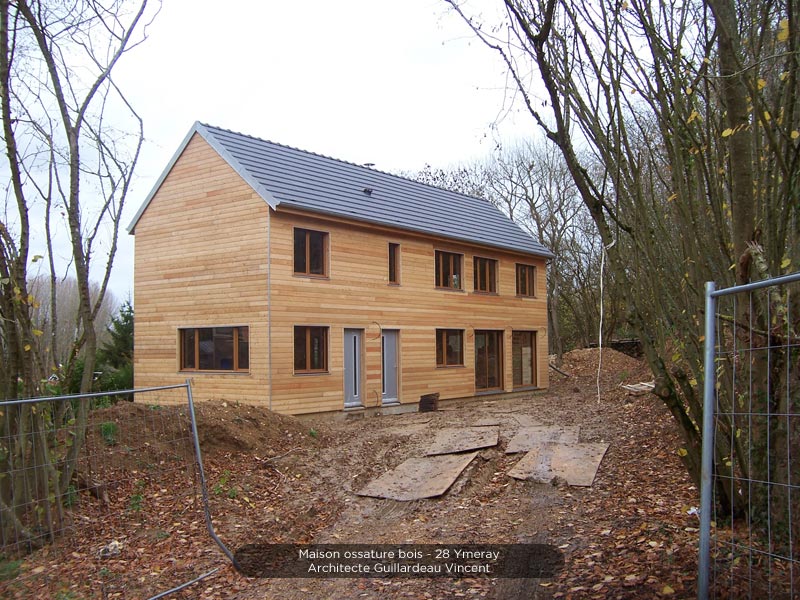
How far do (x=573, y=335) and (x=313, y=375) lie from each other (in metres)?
26.7

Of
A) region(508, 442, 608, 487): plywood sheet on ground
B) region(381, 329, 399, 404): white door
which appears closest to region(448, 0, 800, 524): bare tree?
region(508, 442, 608, 487): plywood sheet on ground

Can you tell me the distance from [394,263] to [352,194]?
221 centimetres

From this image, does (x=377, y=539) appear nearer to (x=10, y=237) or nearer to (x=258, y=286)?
(x=10, y=237)

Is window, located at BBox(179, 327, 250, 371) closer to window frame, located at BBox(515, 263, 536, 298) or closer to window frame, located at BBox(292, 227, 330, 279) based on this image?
window frame, located at BBox(292, 227, 330, 279)

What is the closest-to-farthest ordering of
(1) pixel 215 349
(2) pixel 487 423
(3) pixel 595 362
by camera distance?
(2) pixel 487 423 → (1) pixel 215 349 → (3) pixel 595 362

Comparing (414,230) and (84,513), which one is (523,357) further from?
(84,513)

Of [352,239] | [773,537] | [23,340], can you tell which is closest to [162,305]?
[352,239]

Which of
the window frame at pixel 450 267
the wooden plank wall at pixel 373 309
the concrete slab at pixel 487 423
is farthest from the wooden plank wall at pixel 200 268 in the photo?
the window frame at pixel 450 267

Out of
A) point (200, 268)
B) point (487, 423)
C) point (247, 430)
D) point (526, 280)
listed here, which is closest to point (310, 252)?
point (200, 268)

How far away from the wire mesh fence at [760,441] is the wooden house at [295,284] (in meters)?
11.2

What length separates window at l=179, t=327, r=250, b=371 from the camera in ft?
49.8

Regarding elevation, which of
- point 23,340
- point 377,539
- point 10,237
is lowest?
point 377,539

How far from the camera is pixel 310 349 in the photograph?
51.3 feet

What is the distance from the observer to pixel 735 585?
3.96 m
